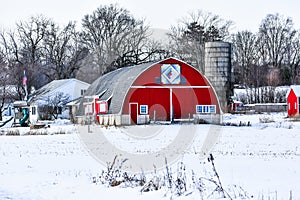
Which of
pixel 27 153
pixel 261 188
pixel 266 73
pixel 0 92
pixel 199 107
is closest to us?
pixel 261 188

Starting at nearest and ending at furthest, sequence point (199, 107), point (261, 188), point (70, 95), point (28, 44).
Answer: point (261, 188)
point (199, 107)
point (70, 95)
point (28, 44)

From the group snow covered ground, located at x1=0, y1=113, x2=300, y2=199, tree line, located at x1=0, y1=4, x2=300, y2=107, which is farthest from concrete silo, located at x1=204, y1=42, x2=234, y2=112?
snow covered ground, located at x1=0, y1=113, x2=300, y2=199

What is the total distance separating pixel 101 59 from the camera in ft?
235

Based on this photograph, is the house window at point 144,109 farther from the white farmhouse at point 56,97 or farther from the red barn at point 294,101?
the white farmhouse at point 56,97

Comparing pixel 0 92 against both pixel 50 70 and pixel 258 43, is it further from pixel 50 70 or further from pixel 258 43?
pixel 258 43

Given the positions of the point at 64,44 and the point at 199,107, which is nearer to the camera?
the point at 199,107

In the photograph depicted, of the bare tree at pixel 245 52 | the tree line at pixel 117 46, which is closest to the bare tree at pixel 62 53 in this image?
the tree line at pixel 117 46

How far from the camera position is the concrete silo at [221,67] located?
62809mm

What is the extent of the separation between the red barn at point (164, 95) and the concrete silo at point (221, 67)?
21986 millimetres

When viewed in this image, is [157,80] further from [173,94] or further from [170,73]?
[173,94]

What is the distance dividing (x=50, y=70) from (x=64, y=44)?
4.03 m

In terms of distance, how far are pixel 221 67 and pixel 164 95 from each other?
25099 millimetres

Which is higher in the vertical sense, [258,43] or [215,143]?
[258,43]

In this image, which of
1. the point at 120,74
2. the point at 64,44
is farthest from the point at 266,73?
the point at 120,74
